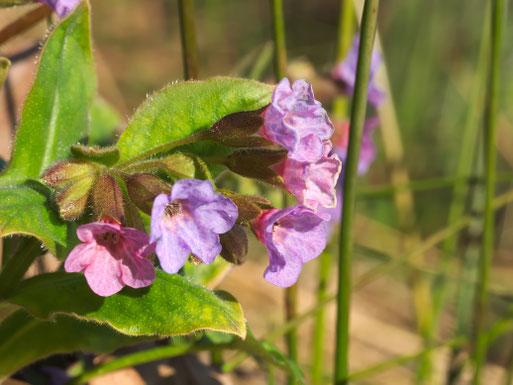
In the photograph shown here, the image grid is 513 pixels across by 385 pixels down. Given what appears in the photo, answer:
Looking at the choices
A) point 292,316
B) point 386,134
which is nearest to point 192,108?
point 292,316

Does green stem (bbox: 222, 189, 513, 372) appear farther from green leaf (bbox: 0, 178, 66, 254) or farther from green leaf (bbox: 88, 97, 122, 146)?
green leaf (bbox: 88, 97, 122, 146)

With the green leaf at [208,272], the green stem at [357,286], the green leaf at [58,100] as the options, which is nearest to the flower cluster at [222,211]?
the green leaf at [58,100]

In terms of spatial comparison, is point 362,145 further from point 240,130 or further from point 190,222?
point 190,222

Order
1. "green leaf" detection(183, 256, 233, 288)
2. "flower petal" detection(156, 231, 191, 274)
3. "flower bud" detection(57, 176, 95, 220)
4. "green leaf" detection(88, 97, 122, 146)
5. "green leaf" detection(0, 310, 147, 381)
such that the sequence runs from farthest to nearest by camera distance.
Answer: "green leaf" detection(88, 97, 122, 146), "green leaf" detection(183, 256, 233, 288), "green leaf" detection(0, 310, 147, 381), "flower bud" detection(57, 176, 95, 220), "flower petal" detection(156, 231, 191, 274)

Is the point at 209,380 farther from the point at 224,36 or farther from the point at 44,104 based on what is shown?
the point at 224,36

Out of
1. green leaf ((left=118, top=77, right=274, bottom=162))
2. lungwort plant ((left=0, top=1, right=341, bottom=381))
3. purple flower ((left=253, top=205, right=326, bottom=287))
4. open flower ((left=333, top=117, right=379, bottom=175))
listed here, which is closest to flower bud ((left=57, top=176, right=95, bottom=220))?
lungwort plant ((left=0, top=1, right=341, bottom=381))

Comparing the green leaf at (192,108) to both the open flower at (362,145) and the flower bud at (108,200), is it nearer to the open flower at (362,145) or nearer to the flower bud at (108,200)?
the flower bud at (108,200)
